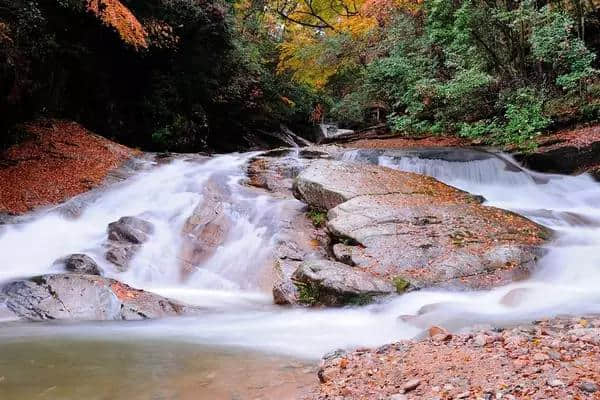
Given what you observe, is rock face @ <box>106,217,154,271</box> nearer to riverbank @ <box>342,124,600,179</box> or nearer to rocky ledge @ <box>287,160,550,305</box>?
rocky ledge @ <box>287,160,550,305</box>

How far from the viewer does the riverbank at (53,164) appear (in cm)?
1020

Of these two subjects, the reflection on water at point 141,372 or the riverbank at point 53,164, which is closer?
the reflection on water at point 141,372

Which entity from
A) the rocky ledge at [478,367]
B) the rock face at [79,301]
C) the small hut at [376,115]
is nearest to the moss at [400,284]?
the rocky ledge at [478,367]

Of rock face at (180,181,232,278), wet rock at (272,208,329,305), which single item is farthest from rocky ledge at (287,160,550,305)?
rock face at (180,181,232,278)

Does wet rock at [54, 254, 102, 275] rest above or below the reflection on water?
above

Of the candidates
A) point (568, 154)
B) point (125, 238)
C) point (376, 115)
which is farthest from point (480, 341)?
point (376, 115)

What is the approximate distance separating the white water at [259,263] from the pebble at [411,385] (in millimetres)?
1577

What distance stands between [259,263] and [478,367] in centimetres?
513

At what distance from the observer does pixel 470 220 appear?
7.88 metres

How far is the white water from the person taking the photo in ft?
17.3

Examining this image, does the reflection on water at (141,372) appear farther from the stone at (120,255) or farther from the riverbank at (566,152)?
the riverbank at (566,152)

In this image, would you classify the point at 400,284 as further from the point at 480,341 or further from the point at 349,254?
the point at 480,341

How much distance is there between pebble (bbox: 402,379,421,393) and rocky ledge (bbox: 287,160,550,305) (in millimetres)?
2838

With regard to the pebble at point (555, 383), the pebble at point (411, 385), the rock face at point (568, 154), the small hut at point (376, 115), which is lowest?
the pebble at point (411, 385)
